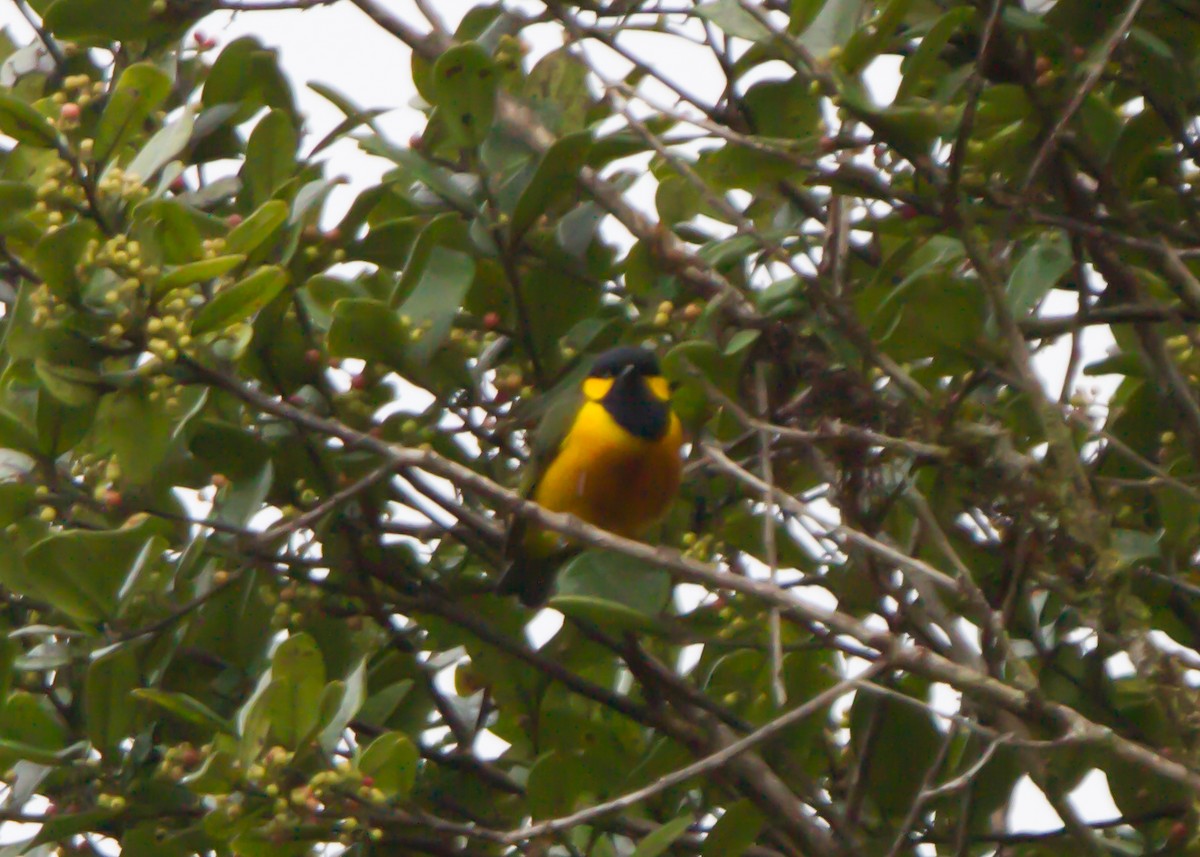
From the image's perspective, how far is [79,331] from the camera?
2.34 m

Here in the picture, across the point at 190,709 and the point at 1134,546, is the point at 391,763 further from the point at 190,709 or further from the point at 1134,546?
the point at 1134,546

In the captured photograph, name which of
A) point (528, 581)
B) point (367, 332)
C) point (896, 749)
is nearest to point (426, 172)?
point (367, 332)

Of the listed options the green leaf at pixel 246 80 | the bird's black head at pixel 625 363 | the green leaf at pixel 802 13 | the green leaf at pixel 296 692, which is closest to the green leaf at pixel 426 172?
the bird's black head at pixel 625 363

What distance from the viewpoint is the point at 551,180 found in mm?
2492

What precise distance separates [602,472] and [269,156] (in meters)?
1.15

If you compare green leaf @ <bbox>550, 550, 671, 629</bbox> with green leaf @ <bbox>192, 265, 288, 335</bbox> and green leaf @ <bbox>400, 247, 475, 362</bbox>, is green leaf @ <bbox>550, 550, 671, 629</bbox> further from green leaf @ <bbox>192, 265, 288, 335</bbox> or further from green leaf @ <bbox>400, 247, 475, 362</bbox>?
green leaf @ <bbox>192, 265, 288, 335</bbox>

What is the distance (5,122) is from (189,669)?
881mm

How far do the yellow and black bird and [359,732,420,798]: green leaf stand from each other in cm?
76

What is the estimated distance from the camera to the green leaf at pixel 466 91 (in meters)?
2.41

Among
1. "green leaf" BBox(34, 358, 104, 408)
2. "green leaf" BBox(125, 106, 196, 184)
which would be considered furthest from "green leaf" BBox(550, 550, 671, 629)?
"green leaf" BBox(125, 106, 196, 184)

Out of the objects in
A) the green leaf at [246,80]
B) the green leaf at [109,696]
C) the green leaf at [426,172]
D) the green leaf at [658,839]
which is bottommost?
the green leaf at [658,839]

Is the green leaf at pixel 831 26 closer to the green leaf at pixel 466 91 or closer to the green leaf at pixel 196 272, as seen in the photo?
the green leaf at pixel 466 91

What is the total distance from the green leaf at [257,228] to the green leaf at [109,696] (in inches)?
22.8

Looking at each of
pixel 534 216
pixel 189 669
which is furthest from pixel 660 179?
pixel 189 669
